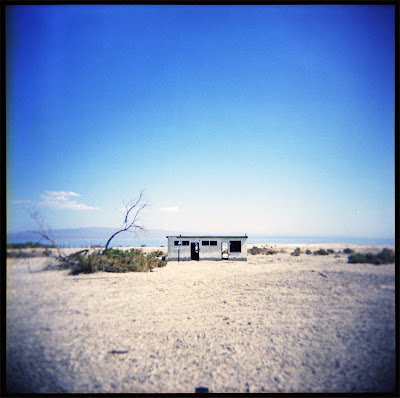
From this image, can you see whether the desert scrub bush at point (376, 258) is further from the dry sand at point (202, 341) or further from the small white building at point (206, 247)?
the small white building at point (206, 247)

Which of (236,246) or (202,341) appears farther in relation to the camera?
(236,246)

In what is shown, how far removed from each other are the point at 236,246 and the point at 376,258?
15594 millimetres

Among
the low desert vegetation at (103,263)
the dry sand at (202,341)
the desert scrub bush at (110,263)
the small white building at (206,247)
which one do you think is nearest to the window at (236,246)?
the small white building at (206,247)

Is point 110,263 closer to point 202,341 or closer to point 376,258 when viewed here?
point 202,341

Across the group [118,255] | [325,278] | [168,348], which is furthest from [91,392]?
[118,255]

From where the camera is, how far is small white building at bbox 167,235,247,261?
1965 cm

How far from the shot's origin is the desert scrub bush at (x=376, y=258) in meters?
4.28

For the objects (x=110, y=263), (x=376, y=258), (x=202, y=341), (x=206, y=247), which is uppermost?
(x=376, y=258)

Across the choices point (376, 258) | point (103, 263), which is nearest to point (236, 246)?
point (103, 263)

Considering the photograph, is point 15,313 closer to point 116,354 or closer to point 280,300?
point 116,354

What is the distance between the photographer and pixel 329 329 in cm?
471

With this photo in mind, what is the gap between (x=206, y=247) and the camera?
65.5ft

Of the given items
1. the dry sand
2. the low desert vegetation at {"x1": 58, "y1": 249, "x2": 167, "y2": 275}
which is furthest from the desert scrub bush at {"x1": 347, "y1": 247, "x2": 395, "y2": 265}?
the low desert vegetation at {"x1": 58, "y1": 249, "x2": 167, "y2": 275}

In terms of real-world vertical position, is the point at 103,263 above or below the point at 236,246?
above
